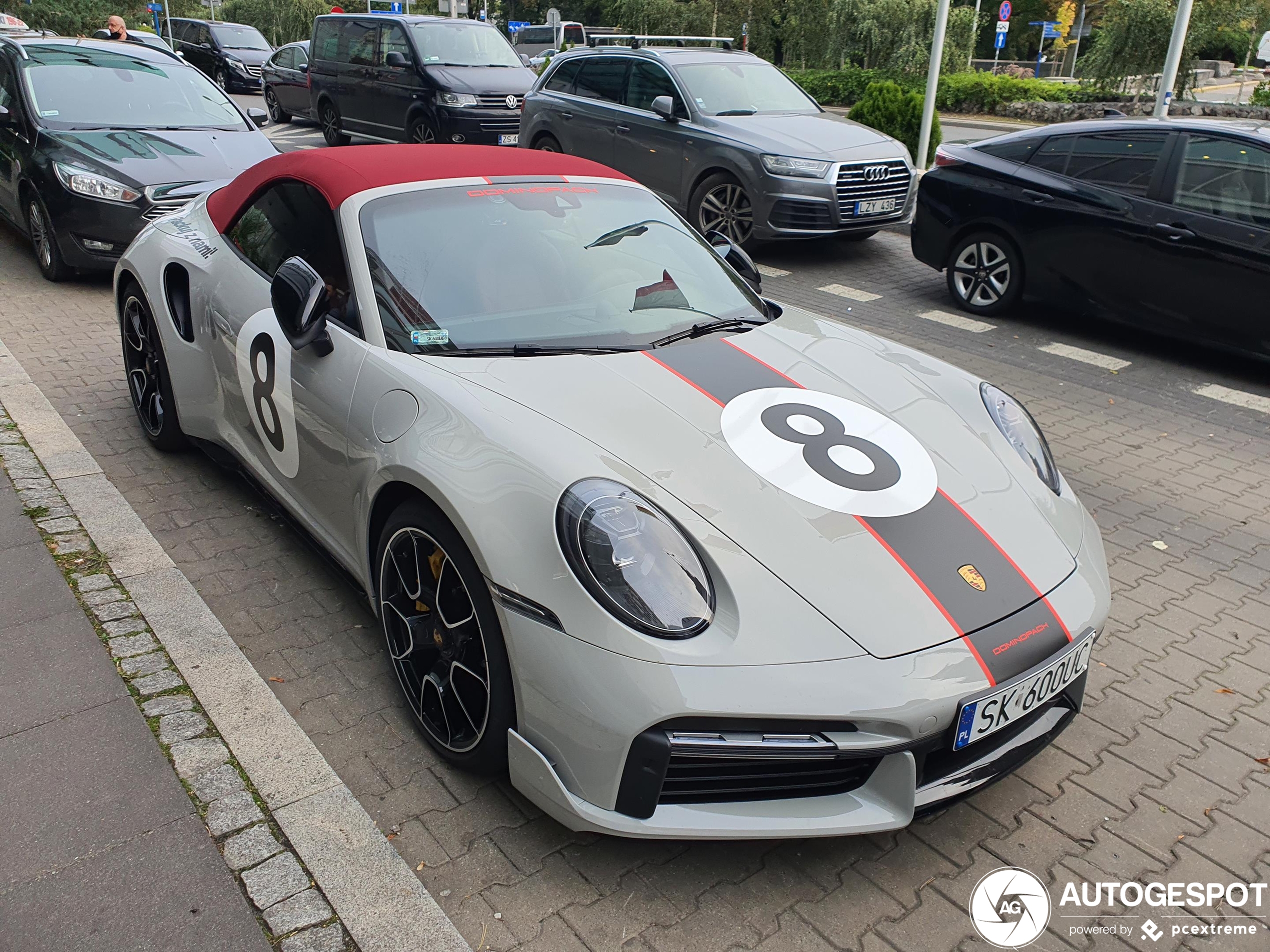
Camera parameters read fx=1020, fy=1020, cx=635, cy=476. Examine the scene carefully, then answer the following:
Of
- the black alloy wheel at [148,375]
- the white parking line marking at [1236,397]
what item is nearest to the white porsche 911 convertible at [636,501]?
the black alloy wheel at [148,375]

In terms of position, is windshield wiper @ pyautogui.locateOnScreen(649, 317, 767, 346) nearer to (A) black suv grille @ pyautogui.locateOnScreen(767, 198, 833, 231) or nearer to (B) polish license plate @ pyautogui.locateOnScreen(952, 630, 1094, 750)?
(B) polish license plate @ pyautogui.locateOnScreen(952, 630, 1094, 750)

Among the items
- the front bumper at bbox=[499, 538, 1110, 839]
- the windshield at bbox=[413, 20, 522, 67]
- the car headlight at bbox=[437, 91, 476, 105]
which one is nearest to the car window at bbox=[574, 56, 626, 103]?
the car headlight at bbox=[437, 91, 476, 105]

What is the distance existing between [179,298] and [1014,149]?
6080 mm

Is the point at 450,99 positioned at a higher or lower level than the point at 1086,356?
higher

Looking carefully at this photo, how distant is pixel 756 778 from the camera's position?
2312mm

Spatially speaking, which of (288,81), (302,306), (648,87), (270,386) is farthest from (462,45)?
(302,306)

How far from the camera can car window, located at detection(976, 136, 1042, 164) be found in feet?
24.7

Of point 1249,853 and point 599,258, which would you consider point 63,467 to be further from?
point 1249,853

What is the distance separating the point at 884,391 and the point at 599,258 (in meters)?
1.08

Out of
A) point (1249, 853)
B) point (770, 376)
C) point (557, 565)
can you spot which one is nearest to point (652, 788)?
point (557, 565)

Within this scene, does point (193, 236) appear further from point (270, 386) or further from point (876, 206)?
point (876, 206)

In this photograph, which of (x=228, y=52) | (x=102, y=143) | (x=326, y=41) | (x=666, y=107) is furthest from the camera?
(x=228, y=52)

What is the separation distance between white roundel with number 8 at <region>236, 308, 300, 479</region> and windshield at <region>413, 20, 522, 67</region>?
10.8 meters

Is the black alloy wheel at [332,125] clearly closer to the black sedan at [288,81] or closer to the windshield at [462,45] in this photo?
the black sedan at [288,81]
